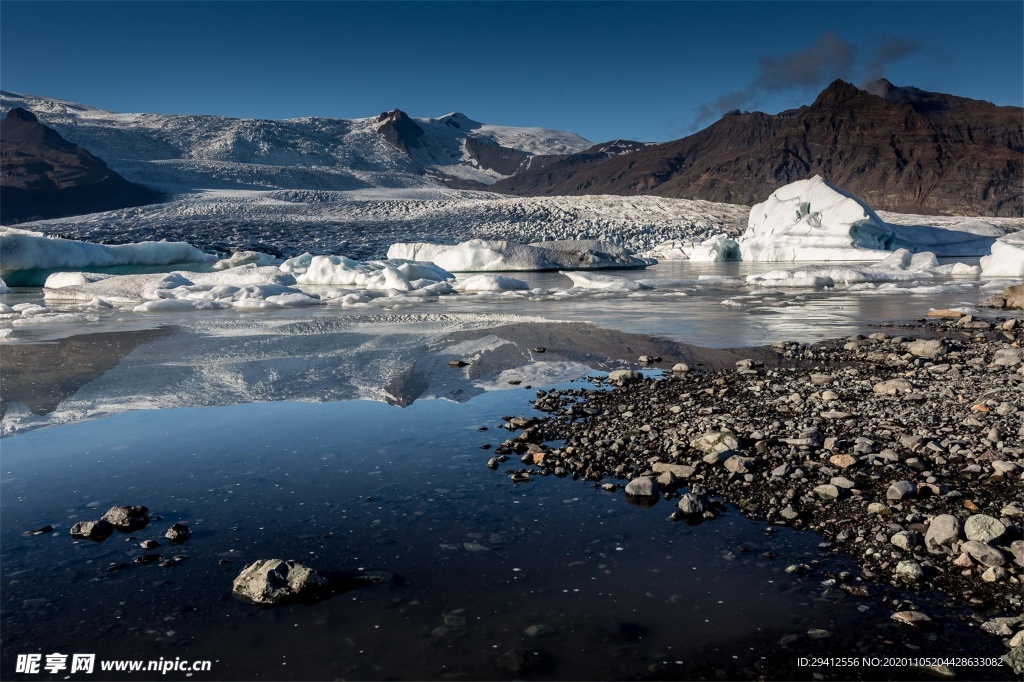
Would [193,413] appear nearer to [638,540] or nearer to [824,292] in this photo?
[638,540]

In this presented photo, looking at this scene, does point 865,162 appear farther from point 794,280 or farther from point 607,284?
point 607,284

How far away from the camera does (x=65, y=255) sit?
18.4 meters

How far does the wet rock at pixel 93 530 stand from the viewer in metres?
2.74

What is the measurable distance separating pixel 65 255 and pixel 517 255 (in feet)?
41.6

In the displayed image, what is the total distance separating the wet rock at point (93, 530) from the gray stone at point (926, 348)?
573cm

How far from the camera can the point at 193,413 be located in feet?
15.2

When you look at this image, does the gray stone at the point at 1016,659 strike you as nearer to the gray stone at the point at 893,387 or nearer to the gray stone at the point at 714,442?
the gray stone at the point at 714,442

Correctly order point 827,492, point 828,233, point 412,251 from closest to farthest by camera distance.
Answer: point 827,492
point 412,251
point 828,233

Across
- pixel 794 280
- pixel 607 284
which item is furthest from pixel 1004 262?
pixel 607 284

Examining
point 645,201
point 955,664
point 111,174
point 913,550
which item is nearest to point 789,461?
point 913,550

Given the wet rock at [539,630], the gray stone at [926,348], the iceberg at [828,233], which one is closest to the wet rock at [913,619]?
the wet rock at [539,630]

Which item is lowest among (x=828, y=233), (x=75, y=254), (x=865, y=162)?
(x=75, y=254)

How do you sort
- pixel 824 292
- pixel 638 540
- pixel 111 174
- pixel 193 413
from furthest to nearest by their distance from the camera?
pixel 111 174
pixel 824 292
pixel 193 413
pixel 638 540

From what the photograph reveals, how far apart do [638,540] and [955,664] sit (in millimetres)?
1045
